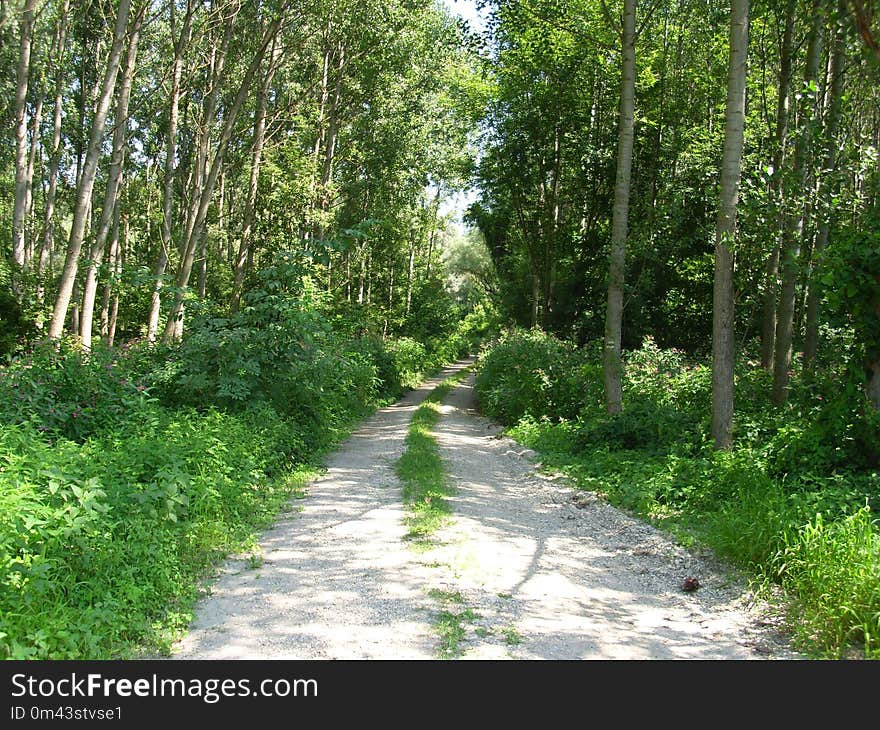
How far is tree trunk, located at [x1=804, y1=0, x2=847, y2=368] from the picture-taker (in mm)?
9047

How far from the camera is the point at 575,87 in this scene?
24.8 m

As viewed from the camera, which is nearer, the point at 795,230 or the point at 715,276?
the point at 715,276

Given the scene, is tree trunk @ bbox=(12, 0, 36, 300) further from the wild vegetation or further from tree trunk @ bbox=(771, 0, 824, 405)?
tree trunk @ bbox=(771, 0, 824, 405)

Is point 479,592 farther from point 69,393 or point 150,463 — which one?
point 69,393

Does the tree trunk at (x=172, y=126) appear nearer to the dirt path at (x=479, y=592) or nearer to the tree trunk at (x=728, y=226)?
the dirt path at (x=479, y=592)

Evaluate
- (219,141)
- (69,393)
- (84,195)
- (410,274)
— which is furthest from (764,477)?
(410,274)

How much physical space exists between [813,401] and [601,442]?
4.14 m

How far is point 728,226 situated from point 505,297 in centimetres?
2721

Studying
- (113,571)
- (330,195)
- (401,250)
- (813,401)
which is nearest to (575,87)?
(330,195)

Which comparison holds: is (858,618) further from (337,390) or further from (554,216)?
(554,216)

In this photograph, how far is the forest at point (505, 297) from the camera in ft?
18.3

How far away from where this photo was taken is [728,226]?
30.6ft

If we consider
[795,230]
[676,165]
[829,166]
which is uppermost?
[676,165]

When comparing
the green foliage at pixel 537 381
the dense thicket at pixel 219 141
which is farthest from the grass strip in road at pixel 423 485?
the dense thicket at pixel 219 141
